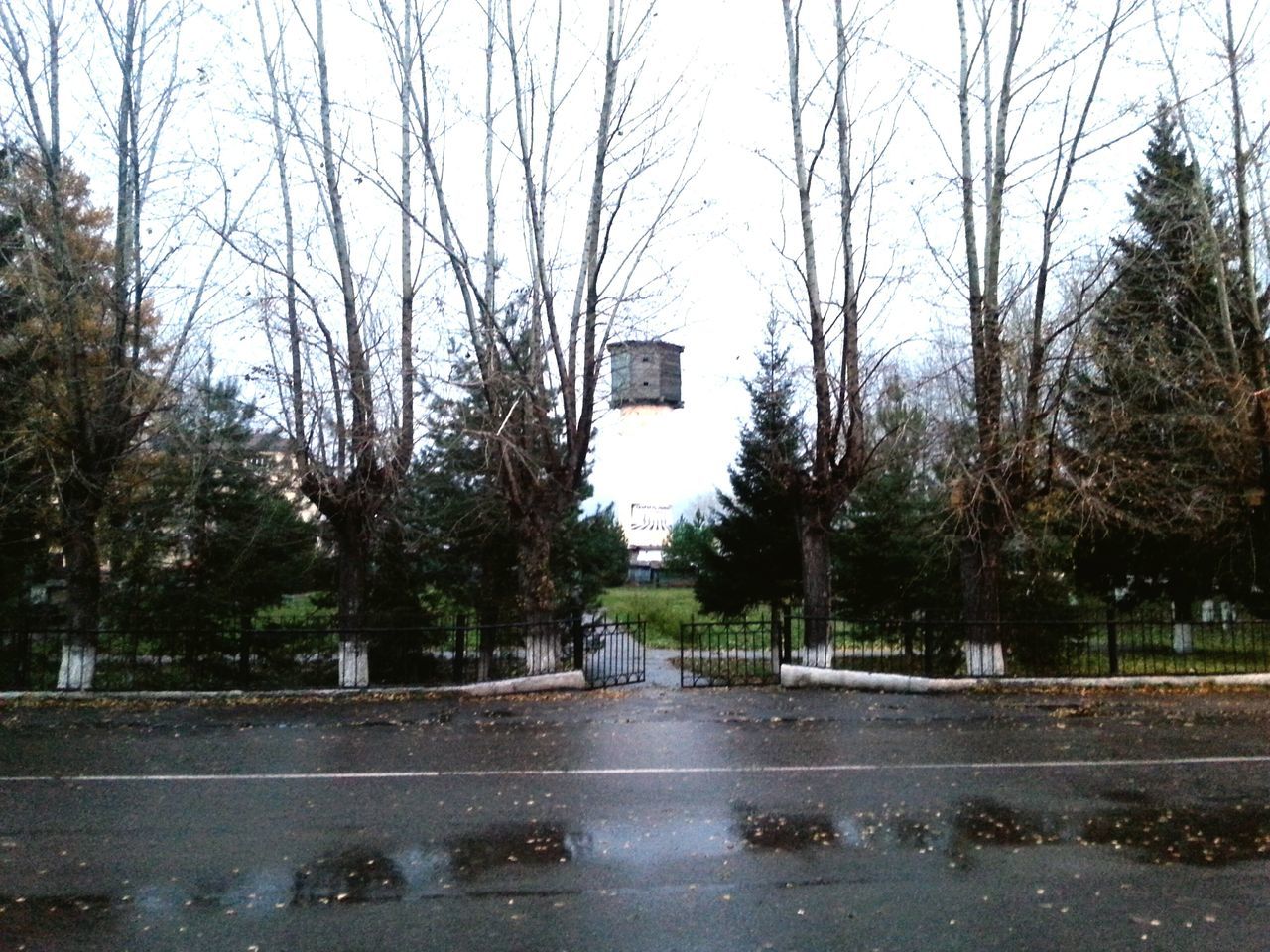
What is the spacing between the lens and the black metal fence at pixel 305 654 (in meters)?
16.8

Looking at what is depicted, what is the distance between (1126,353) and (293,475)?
12919 mm

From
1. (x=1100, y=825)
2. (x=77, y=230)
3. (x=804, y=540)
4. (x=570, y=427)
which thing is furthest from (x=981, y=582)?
(x=77, y=230)

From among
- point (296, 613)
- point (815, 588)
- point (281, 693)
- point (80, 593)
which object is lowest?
point (281, 693)

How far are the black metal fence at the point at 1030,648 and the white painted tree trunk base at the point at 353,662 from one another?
15.8 ft

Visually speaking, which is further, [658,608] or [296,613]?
[658,608]

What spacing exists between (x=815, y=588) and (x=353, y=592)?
7327 millimetres

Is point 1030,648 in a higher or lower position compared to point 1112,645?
lower

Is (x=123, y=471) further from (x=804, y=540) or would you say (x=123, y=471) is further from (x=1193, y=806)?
(x=1193, y=806)

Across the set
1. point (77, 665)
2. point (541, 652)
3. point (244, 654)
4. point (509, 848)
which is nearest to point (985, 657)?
point (541, 652)

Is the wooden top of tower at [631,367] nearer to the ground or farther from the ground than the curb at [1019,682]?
farther from the ground

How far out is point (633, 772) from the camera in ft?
33.3

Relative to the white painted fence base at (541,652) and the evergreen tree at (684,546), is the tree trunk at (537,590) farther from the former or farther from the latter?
the evergreen tree at (684,546)

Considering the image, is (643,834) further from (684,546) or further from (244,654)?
(684,546)

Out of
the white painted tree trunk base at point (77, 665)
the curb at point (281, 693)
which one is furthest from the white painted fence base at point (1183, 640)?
the white painted tree trunk base at point (77, 665)
